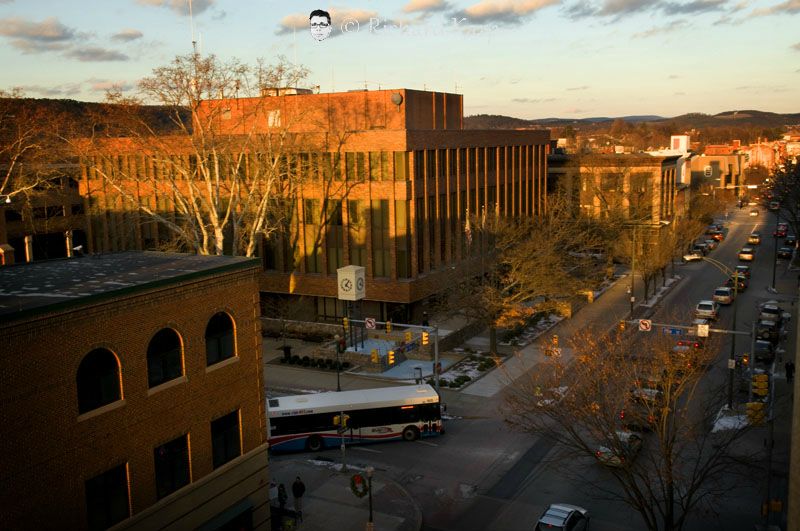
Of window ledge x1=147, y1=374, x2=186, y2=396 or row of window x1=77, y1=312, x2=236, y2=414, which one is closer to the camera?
row of window x1=77, y1=312, x2=236, y2=414

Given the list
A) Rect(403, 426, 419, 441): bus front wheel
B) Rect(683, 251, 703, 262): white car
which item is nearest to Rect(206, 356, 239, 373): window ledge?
Rect(403, 426, 419, 441): bus front wheel

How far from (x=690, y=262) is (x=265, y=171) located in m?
50.1

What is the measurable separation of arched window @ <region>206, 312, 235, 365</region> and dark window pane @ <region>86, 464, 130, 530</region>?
13.1 feet

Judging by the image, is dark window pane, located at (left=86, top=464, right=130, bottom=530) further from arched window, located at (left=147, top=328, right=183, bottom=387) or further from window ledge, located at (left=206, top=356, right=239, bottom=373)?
window ledge, located at (left=206, top=356, right=239, bottom=373)

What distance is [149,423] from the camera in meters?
18.6

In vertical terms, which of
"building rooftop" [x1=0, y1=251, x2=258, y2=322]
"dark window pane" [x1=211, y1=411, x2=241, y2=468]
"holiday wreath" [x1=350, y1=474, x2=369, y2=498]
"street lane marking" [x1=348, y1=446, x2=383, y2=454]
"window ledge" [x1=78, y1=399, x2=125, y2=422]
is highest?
"building rooftop" [x1=0, y1=251, x2=258, y2=322]

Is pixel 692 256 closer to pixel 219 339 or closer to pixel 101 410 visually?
pixel 219 339

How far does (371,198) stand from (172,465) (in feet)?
101

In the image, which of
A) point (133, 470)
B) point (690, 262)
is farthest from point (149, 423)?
point (690, 262)

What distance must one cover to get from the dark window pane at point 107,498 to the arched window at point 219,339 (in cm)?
400

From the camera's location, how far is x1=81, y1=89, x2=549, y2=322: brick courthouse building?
47.8 m

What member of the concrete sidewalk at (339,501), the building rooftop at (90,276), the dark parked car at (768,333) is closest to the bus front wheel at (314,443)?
the concrete sidewalk at (339,501)

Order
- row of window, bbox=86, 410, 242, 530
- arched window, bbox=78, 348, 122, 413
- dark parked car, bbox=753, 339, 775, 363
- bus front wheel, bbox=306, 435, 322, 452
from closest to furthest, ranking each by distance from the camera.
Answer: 1. arched window, bbox=78, 348, 122, 413
2. row of window, bbox=86, 410, 242, 530
3. bus front wheel, bbox=306, 435, 322, 452
4. dark parked car, bbox=753, 339, 775, 363

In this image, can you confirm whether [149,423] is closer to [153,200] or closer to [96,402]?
[96,402]
